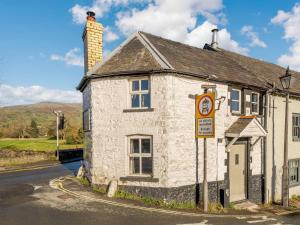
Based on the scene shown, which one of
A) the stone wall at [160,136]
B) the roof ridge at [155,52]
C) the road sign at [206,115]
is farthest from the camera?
the roof ridge at [155,52]

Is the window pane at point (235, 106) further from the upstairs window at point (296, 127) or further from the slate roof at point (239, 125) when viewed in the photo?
the upstairs window at point (296, 127)

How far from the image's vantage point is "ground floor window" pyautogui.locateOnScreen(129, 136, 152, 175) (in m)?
12.1

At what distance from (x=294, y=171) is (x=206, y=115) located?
11192 millimetres

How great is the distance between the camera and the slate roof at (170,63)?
12.2m

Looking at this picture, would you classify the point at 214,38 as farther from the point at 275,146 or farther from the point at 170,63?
the point at 170,63

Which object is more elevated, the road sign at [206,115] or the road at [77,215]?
the road sign at [206,115]

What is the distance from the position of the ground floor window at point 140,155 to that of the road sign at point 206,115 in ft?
7.40

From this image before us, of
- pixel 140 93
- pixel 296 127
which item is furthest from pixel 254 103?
pixel 140 93

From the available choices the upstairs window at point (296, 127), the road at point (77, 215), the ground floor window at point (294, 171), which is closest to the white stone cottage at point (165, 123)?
the road at point (77, 215)

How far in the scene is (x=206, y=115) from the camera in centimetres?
1101

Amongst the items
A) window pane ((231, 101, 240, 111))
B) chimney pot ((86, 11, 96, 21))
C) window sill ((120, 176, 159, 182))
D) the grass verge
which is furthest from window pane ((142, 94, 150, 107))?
chimney pot ((86, 11, 96, 21))

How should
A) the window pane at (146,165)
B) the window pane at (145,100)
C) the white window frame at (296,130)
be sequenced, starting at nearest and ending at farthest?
the window pane at (146,165) < the window pane at (145,100) < the white window frame at (296,130)

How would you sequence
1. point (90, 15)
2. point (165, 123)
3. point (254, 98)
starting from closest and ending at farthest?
point (165, 123) < point (90, 15) < point (254, 98)

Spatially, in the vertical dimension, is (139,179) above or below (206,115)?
below
